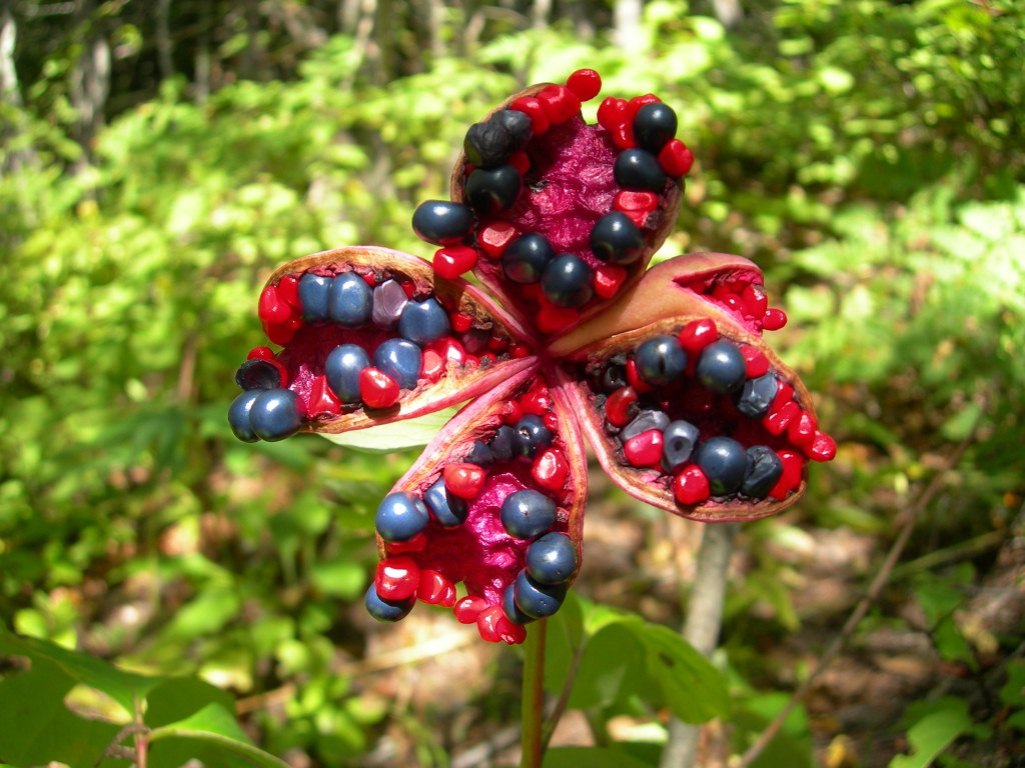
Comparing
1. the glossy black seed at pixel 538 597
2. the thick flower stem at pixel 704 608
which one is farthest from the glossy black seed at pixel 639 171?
the thick flower stem at pixel 704 608

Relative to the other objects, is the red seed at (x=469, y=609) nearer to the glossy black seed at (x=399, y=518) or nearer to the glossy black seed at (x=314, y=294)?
the glossy black seed at (x=399, y=518)

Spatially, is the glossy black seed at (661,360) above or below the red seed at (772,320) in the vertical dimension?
above

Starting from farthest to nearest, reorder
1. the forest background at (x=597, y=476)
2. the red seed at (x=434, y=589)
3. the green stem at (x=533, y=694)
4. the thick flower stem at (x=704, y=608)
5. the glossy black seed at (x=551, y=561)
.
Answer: the forest background at (x=597, y=476) < the thick flower stem at (x=704, y=608) < the green stem at (x=533, y=694) < the red seed at (x=434, y=589) < the glossy black seed at (x=551, y=561)

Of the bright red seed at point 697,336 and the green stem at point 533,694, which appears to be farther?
the green stem at point 533,694

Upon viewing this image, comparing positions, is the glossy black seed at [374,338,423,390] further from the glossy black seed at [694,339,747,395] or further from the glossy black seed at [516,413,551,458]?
the glossy black seed at [694,339,747,395]

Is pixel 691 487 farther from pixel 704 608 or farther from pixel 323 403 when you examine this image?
pixel 704 608

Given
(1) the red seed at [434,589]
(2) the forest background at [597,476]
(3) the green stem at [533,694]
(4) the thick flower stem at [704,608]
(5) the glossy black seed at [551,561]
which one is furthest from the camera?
(2) the forest background at [597,476]

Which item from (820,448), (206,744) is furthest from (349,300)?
(206,744)
